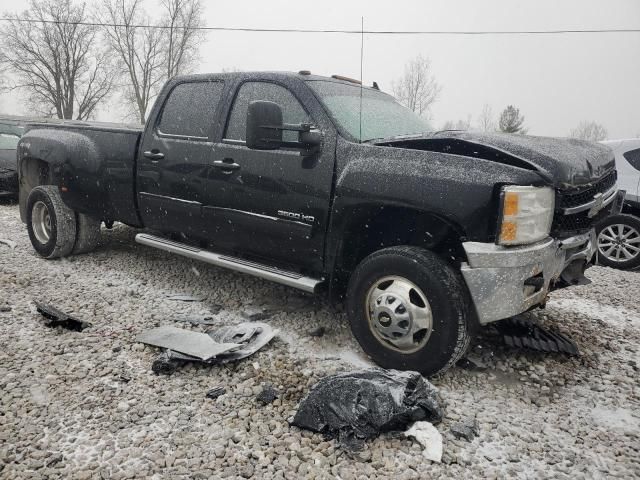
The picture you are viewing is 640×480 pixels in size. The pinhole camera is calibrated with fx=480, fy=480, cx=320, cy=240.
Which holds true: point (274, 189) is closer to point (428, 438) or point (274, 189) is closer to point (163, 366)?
point (163, 366)

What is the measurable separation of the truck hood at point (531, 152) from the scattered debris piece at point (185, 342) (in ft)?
5.74

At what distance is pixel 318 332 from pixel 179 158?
1862mm

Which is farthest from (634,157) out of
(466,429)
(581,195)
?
(466,429)

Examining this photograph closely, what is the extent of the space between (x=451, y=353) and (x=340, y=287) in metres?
0.95

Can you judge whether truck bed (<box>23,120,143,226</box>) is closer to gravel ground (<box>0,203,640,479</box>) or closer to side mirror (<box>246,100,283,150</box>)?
gravel ground (<box>0,203,640,479</box>)

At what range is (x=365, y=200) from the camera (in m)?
3.02

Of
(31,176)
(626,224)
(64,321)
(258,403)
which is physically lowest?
(258,403)

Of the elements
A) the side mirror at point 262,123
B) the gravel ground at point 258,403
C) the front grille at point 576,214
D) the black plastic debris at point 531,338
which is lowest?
the gravel ground at point 258,403

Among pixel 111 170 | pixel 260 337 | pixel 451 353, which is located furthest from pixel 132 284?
pixel 451 353

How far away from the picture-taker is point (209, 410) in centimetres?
265

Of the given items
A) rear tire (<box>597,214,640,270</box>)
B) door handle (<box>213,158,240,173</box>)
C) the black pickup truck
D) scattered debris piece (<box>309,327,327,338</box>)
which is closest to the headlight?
the black pickup truck

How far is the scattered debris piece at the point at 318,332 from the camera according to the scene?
3670 mm

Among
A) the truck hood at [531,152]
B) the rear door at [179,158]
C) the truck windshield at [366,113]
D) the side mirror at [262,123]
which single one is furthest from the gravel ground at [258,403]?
the truck windshield at [366,113]

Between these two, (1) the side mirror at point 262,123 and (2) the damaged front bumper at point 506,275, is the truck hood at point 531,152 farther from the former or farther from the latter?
(1) the side mirror at point 262,123
